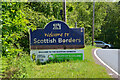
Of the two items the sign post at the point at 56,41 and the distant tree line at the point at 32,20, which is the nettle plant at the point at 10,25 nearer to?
the distant tree line at the point at 32,20

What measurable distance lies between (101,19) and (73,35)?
86.8ft

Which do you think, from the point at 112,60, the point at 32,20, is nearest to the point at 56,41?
the point at 32,20

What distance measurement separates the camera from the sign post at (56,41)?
10.6 m

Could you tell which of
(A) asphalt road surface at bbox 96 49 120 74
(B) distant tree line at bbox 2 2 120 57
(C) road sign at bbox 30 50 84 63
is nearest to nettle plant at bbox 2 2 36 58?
(B) distant tree line at bbox 2 2 120 57

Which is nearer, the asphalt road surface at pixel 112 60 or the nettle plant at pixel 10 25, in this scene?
the nettle plant at pixel 10 25

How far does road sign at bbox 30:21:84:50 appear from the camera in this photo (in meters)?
10.8

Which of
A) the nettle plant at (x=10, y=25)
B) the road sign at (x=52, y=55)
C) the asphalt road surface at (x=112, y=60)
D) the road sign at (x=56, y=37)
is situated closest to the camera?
the nettle plant at (x=10, y=25)

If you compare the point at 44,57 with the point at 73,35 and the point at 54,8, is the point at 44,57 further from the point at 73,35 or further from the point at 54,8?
the point at 54,8

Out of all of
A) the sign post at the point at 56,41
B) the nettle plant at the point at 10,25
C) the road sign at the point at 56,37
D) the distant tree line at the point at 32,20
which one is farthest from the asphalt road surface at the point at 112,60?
the nettle plant at the point at 10,25

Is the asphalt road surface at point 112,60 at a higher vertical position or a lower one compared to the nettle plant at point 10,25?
lower

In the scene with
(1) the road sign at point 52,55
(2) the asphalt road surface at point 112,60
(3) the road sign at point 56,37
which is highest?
(3) the road sign at point 56,37

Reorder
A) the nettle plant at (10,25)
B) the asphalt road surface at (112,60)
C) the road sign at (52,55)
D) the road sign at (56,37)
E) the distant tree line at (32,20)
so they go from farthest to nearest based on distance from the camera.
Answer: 1. the road sign at (56,37)
2. the road sign at (52,55)
3. the asphalt road surface at (112,60)
4. the distant tree line at (32,20)
5. the nettle plant at (10,25)

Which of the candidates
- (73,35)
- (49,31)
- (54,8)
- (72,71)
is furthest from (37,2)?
(72,71)

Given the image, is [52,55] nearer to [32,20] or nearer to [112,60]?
[32,20]
